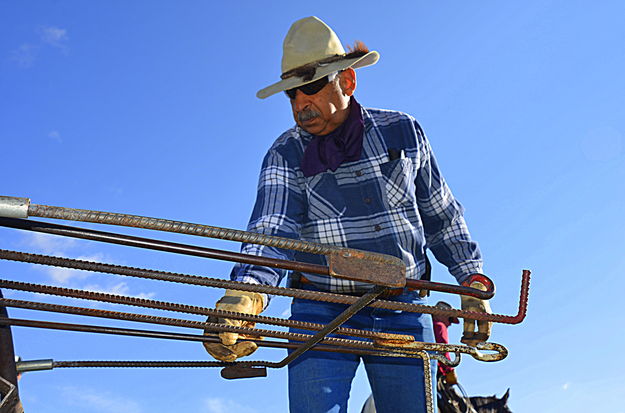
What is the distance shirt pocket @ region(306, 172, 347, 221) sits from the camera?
11.0 feet

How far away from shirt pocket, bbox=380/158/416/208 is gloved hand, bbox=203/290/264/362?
982 millimetres

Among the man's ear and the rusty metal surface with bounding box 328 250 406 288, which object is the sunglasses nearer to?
the man's ear

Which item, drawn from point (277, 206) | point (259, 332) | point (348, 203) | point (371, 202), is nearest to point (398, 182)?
point (371, 202)

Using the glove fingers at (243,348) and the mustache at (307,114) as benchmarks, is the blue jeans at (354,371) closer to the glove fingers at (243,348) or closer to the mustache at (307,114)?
the glove fingers at (243,348)

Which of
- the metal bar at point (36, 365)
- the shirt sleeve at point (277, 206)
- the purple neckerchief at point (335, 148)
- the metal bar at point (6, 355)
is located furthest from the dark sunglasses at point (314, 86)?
the metal bar at point (6, 355)

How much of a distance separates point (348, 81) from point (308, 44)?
29 cm

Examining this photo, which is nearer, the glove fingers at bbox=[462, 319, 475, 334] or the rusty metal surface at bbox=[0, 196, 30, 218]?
the rusty metal surface at bbox=[0, 196, 30, 218]

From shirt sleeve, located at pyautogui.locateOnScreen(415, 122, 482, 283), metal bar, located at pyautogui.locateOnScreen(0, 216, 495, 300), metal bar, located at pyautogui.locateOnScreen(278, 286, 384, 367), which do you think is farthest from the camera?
shirt sleeve, located at pyautogui.locateOnScreen(415, 122, 482, 283)

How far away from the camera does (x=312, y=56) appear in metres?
3.47

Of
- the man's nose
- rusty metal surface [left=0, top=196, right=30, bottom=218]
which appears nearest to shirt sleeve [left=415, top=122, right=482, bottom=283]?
the man's nose

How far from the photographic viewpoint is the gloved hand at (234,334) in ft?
7.52

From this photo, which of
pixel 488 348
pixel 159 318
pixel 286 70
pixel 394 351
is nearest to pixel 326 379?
pixel 394 351

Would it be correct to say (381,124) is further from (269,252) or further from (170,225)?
(170,225)

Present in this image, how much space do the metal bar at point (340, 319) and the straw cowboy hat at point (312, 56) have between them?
1.46 meters
